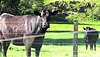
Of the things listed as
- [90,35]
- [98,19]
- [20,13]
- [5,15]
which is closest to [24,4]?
[20,13]

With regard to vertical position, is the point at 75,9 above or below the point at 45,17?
below

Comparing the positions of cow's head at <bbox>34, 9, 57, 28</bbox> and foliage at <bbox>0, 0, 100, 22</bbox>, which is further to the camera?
foliage at <bbox>0, 0, 100, 22</bbox>

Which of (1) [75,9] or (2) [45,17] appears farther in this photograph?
(1) [75,9]

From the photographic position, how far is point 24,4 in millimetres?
23391

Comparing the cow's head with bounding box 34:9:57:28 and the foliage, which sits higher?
the cow's head with bounding box 34:9:57:28

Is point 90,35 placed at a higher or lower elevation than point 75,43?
lower

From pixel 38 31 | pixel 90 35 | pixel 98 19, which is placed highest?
pixel 38 31

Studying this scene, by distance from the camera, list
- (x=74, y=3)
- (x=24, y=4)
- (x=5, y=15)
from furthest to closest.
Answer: (x=74, y=3), (x=24, y=4), (x=5, y=15)

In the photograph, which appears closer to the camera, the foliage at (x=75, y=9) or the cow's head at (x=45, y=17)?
the cow's head at (x=45, y=17)

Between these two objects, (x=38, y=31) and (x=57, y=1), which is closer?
(x=38, y=31)

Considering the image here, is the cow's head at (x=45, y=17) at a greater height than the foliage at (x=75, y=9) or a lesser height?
greater

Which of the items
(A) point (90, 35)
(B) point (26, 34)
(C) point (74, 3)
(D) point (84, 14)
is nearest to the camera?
(B) point (26, 34)

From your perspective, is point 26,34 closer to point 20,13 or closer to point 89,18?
point 20,13

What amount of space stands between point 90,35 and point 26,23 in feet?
16.4
